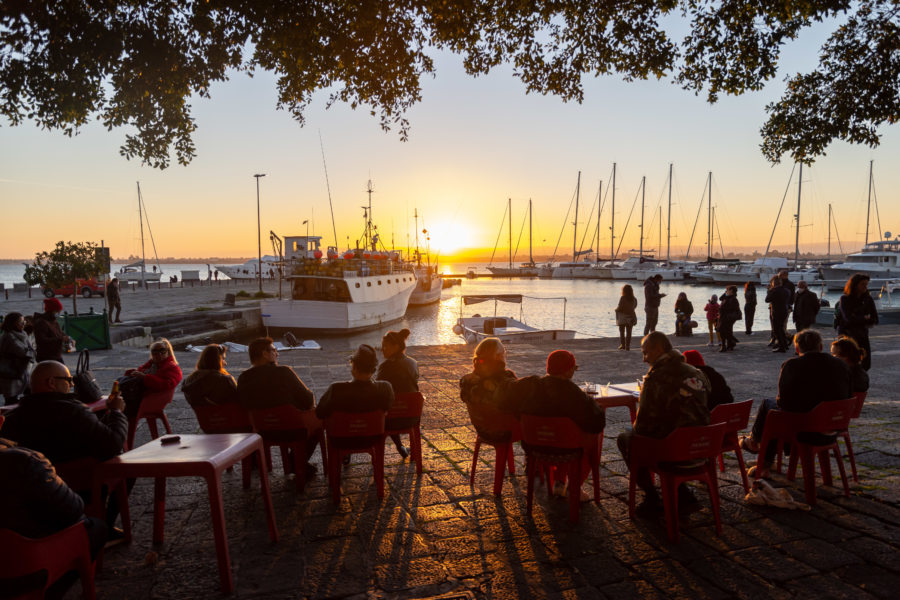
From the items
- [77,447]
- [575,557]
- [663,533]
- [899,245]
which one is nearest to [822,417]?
[663,533]

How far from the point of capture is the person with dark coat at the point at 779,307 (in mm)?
11305

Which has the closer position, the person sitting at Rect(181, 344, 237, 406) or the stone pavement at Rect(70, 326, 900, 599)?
the stone pavement at Rect(70, 326, 900, 599)

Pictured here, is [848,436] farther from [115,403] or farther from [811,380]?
[115,403]

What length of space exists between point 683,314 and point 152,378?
12.6 metres

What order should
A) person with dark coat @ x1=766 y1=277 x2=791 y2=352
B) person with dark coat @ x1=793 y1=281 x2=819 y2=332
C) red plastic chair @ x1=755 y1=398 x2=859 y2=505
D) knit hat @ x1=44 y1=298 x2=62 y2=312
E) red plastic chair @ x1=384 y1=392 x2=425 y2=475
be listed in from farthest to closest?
person with dark coat @ x1=766 y1=277 x2=791 y2=352, person with dark coat @ x1=793 y1=281 x2=819 y2=332, knit hat @ x1=44 y1=298 x2=62 y2=312, red plastic chair @ x1=384 y1=392 x2=425 y2=475, red plastic chair @ x1=755 y1=398 x2=859 y2=505

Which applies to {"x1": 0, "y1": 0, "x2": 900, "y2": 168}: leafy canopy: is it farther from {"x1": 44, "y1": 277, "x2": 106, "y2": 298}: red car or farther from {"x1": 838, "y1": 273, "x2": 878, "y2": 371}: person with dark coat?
{"x1": 44, "y1": 277, "x2": 106, "y2": 298}: red car

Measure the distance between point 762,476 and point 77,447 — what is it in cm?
464

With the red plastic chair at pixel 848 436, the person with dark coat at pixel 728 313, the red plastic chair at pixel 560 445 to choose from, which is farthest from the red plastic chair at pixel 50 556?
the person with dark coat at pixel 728 313

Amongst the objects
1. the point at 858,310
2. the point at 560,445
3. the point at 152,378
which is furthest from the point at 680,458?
the point at 858,310

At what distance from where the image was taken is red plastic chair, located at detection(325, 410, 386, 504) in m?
3.95

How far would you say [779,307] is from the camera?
11.3 m

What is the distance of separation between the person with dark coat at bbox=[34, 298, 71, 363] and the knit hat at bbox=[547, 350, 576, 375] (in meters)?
7.34

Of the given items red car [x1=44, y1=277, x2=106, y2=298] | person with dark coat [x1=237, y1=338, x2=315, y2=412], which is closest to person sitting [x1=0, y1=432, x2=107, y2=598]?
person with dark coat [x1=237, y1=338, x2=315, y2=412]

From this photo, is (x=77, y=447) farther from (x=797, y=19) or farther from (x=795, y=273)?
(x=795, y=273)
